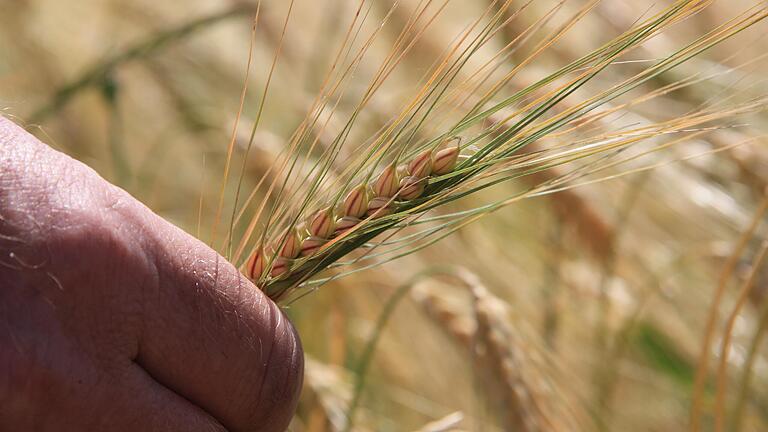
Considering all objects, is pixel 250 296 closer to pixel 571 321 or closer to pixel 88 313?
pixel 88 313

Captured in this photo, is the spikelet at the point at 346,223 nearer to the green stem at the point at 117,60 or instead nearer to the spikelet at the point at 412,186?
the spikelet at the point at 412,186

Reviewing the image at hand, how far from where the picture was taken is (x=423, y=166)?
54cm

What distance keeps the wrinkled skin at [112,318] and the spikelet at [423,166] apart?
5.0 inches

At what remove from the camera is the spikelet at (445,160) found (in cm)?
53

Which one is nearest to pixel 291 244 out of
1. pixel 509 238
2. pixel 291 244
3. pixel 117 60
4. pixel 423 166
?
pixel 291 244

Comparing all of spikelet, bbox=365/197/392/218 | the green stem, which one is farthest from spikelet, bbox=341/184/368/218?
the green stem

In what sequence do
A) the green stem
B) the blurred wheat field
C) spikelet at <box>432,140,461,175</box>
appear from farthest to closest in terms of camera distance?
1. the green stem
2. the blurred wheat field
3. spikelet at <box>432,140,461,175</box>

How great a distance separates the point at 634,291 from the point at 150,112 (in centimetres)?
125

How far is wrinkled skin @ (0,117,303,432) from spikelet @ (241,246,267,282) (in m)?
0.06

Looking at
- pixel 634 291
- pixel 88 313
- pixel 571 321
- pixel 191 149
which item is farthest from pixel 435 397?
pixel 88 313

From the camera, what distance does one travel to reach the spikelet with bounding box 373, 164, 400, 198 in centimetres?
54

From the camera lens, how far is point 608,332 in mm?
1202

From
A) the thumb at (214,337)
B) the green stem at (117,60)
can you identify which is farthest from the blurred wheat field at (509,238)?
the thumb at (214,337)

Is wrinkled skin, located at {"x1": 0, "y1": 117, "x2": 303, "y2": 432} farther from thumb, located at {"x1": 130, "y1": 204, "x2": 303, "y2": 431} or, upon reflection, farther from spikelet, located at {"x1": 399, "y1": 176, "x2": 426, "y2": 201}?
spikelet, located at {"x1": 399, "y1": 176, "x2": 426, "y2": 201}
